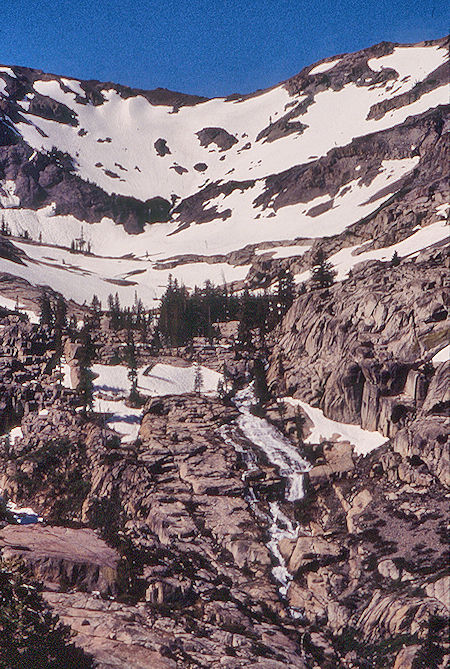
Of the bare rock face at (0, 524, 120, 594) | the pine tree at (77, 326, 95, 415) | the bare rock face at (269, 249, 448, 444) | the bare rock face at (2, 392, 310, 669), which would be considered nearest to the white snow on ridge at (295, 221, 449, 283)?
the bare rock face at (269, 249, 448, 444)

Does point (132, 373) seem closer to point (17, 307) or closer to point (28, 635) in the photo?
point (17, 307)

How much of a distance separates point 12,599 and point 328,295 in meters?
62.8

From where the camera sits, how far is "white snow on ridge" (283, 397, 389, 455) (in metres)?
50.1

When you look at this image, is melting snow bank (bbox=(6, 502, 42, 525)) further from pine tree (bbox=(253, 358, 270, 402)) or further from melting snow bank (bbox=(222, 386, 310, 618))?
pine tree (bbox=(253, 358, 270, 402))

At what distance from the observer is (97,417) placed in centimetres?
6119

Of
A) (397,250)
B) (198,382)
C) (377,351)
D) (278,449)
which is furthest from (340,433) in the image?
(397,250)

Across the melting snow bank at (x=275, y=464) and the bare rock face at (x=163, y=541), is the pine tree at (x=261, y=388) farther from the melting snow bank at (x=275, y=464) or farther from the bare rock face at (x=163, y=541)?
the bare rock face at (x=163, y=541)

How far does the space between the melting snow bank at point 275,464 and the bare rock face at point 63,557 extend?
12696 millimetres

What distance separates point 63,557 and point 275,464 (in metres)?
26.3

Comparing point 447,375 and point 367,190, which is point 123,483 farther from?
point 367,190

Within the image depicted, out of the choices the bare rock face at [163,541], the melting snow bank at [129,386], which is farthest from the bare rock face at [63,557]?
the melting snow bank at [129,386]

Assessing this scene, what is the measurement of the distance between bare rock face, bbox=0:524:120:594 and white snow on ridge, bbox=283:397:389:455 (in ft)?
87.9

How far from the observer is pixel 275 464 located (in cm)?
5200

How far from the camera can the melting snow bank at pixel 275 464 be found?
130ft
